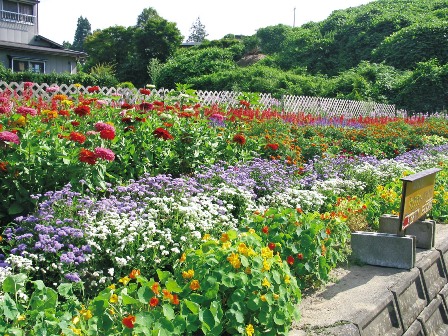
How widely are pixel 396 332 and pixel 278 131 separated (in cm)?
486

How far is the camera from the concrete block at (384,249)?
3.67 m

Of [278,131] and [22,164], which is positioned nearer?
[22,164]

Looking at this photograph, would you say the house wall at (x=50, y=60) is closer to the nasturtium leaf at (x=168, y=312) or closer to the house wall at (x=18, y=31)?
the house wall at (x=18, y=31)

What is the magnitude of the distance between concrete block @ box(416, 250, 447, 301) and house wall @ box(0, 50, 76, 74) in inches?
1050

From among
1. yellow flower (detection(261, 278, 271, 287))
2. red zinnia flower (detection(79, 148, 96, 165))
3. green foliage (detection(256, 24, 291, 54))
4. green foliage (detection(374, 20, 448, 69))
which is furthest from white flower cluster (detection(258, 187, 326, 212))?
green foliage (detection(256, 24, 291, 54))

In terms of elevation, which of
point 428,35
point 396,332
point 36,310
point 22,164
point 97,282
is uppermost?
point 428,35

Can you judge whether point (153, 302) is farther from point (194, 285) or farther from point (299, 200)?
point (299, 200)

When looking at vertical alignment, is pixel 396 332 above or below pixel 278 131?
below

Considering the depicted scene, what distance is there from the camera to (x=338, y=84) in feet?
77.1

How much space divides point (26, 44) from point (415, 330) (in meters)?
28.7

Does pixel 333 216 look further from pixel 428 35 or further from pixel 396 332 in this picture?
pixel 428 35

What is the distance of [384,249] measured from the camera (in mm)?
3770

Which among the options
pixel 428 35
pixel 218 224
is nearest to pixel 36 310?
pixel 218 224

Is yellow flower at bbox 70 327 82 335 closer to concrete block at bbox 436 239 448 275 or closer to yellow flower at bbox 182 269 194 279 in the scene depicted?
yellow flower at bbox 182 269 194 279
